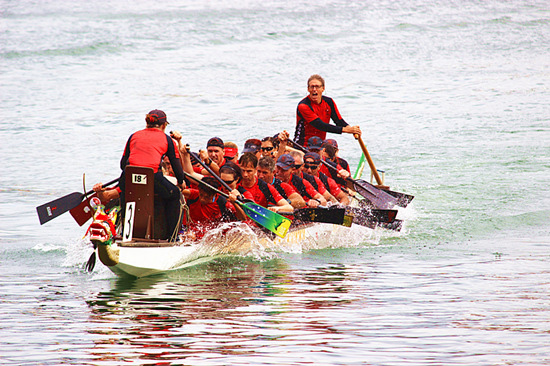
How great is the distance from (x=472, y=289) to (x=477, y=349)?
2.32 meters

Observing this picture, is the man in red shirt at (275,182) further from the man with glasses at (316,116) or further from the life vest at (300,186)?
the man with glasses at (316,116)

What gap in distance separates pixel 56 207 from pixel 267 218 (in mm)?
2687

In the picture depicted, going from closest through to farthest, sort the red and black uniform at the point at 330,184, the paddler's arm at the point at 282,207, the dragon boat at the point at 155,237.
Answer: the dragon boat at the point at 155,237 < the paddler's arm at the point at 282,207 < the red and black uniform at the point at 330,184

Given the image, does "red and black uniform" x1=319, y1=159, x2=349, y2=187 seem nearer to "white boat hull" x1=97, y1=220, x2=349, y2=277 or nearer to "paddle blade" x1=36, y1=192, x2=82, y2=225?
"white boat hull" x1=97, y1=220, x2=349, y2=277

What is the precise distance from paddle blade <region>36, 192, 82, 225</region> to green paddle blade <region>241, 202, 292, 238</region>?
2156mm

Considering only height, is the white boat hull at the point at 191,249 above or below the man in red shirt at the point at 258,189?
below

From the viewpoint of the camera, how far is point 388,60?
34.6 meters

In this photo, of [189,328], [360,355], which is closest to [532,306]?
[360,355]

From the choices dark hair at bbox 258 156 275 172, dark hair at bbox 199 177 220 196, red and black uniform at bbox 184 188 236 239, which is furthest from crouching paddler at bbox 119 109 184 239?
dark hair at bbox 258 156 275 172

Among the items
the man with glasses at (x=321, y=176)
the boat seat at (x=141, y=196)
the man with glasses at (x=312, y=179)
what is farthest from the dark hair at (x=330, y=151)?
the boat seat at (x=141, y=196)

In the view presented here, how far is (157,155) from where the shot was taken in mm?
9078

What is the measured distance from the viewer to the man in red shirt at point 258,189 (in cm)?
1072

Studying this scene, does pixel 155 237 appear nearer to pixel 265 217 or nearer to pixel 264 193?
pixel 265 217

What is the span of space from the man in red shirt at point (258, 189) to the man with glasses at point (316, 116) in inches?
118
